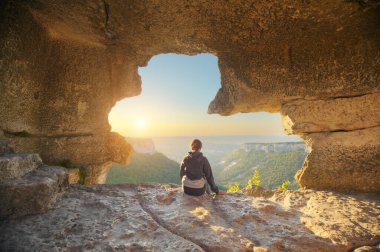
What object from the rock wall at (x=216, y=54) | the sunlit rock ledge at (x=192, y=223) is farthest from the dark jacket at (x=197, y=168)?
the rock wall at (x=216, y=54)

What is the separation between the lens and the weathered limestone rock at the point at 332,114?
4.08m

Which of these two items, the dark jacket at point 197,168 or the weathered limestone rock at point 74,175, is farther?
the weathered limestone rock at point 74,175

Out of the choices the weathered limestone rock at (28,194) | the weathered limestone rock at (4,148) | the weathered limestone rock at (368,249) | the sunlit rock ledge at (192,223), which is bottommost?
the weathered limestone rock at (368,249)

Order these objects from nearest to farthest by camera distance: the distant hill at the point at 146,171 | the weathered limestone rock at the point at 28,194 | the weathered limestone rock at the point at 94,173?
1. the weathered limestone rock at the point at 28,194
2. the weathered limestone rock at the point at 94,173
3. the distant hill at the point at 146,171

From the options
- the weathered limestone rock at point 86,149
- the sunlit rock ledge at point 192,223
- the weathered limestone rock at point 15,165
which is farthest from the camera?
the weathered limestone rock at point 86,149

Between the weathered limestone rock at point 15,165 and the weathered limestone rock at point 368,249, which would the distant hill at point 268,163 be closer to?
the weathered limestone rock at point 368,249

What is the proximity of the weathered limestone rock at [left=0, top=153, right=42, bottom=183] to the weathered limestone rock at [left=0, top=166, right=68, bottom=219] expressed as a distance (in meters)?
0.07

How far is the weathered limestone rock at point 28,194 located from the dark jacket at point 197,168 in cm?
189

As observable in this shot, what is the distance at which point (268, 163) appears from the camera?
6594 cm

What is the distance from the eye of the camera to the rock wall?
3990mm

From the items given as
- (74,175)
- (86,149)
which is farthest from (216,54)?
(74,175)

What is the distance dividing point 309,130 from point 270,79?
3.85 ft

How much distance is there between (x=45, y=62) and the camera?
4.86 metres

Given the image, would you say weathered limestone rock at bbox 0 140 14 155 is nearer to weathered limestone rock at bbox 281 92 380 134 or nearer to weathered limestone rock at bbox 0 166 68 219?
weathered limestone rock at bbox 0 166 68 219
